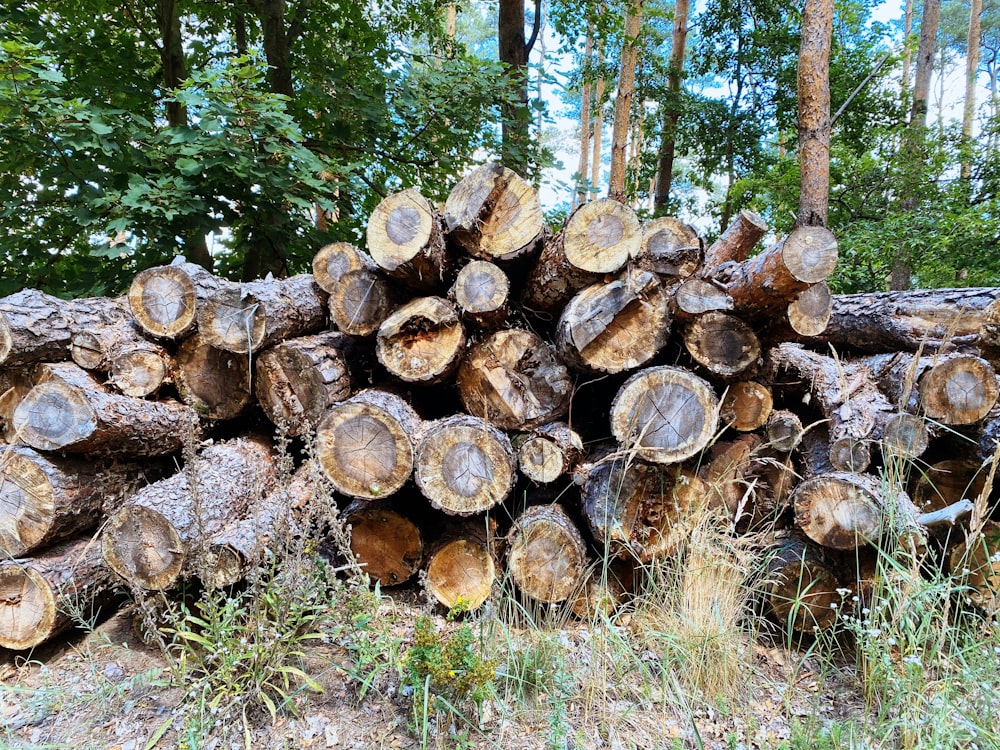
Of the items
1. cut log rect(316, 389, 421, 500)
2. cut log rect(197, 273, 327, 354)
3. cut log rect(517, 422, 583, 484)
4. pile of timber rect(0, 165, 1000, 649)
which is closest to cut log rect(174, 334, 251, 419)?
pile of timber rect(0, 165, 1000, 649)

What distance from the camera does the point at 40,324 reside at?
8.16 feet

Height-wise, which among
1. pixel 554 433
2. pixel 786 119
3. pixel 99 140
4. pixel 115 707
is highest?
pixel 786 119

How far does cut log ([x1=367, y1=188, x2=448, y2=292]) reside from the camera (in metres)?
2.61

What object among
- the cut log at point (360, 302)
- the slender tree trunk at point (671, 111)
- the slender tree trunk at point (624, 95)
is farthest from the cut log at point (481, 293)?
the slender tree trunk at point (671, 111)

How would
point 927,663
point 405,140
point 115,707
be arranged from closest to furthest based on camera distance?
point 927,663, point 115,707, point 405,140

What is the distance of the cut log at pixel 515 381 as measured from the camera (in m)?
2.62

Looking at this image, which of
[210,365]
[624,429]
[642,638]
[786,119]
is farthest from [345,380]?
[786,119]

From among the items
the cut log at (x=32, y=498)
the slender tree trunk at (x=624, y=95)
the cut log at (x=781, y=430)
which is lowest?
the cut log at (x=32, y=498)

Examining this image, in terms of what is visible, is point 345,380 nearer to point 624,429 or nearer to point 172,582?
point 172,582

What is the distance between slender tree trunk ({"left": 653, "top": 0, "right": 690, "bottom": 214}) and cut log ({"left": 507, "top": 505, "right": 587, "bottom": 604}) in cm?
747

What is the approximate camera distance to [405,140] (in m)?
5.18

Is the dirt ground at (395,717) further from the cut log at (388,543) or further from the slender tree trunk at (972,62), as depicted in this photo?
the slender tree trunk at (972,62)

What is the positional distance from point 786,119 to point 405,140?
603 centimetres

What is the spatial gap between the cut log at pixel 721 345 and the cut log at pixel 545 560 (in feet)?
3.25
